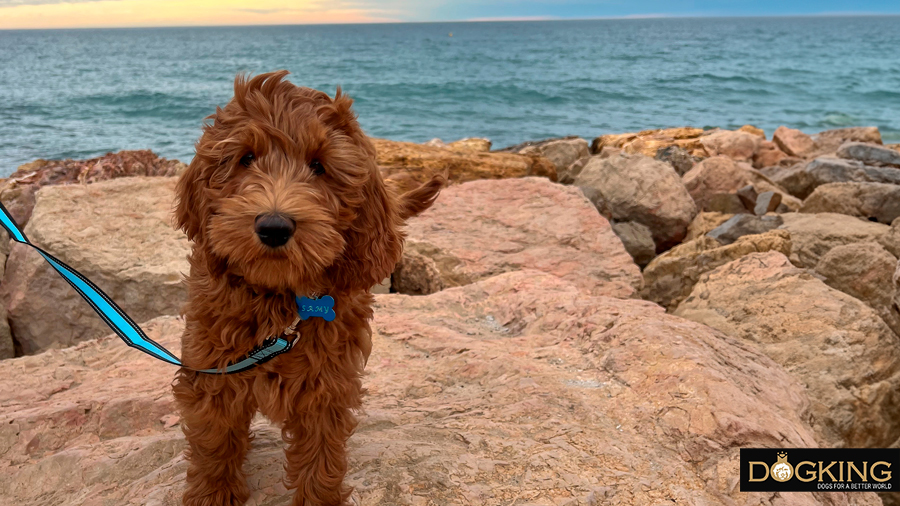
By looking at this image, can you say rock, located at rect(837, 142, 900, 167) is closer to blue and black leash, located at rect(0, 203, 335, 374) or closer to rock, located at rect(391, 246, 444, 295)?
rock, located at rect(391, 246, 444, 295)

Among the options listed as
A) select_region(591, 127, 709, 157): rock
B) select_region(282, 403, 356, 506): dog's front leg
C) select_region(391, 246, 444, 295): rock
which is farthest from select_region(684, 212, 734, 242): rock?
select_region(282, 403, 356, 506): dog's front leg

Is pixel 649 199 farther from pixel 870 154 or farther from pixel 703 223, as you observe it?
pixel 870 154

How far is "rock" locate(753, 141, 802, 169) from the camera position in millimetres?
15695

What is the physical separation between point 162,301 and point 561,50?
236 ft

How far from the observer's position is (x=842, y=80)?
140ft

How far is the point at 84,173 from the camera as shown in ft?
27.0

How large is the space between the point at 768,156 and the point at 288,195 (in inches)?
645

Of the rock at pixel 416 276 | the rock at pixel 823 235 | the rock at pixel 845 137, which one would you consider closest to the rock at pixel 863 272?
the rock at pixel 823 235

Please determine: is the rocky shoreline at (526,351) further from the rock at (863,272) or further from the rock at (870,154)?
the rock at (870,154)

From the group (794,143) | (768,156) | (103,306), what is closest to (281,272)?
(103,306)

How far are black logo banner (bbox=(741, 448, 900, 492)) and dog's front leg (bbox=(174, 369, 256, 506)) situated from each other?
2.18m

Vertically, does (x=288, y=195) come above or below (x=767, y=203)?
above

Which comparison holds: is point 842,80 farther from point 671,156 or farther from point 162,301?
point 162,301

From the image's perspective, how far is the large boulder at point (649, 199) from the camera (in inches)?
343
